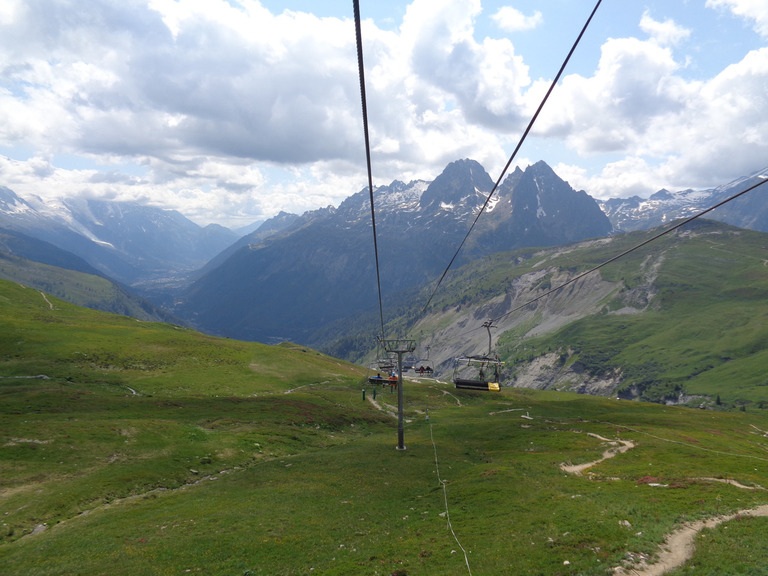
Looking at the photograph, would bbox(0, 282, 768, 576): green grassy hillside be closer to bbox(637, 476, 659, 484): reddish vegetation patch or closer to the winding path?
bbox(637, 476, 659, 484): reddish vegetation patch

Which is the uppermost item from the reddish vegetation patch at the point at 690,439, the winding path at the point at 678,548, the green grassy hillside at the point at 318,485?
the winding path at the point at 678,548

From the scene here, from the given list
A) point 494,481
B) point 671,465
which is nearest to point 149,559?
point 494,481

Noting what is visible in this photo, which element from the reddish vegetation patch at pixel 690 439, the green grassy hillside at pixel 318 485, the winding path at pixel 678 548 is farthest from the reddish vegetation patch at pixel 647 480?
the reddish vegetation patch at pixel 690 439

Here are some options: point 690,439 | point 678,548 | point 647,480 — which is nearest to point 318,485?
point 678,548

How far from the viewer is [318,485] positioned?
138 feet

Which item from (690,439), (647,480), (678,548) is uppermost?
(678,548)

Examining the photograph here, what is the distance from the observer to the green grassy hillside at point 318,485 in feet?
78.7

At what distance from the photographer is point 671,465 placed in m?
47.5

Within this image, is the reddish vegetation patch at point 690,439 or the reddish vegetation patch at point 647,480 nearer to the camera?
the reddish vegetation patch at point 647,480

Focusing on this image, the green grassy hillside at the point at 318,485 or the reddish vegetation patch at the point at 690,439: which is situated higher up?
the green grassy hillside at the point at 318,485

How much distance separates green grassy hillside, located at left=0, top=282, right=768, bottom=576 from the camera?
24.0 m

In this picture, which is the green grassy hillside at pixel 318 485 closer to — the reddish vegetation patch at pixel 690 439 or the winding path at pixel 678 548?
the winding path at pixel 678 548

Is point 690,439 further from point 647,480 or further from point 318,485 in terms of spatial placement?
point 318,485

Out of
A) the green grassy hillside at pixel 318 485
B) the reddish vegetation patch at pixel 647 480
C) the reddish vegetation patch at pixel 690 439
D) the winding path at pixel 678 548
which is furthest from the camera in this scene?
the reddish vegetation patch at pixel 690 439
